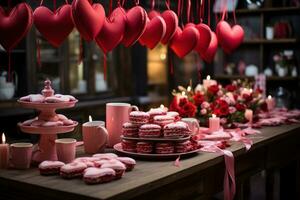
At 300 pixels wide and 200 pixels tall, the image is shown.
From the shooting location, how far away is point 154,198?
198 centimetres

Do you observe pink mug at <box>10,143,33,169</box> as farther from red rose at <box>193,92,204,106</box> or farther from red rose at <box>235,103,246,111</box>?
red rose at <box>235,103,246,111</box>

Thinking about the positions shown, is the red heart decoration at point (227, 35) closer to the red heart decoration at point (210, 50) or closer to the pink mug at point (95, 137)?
the red heart decoration at point (210, 50)

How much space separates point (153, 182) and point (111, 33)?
27.1 inches

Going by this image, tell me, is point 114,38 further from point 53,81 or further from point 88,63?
point 88,63

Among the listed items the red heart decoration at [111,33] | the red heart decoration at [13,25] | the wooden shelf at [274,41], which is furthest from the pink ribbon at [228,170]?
the wooden shelf at [274,41]

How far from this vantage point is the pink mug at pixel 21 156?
6.78ft

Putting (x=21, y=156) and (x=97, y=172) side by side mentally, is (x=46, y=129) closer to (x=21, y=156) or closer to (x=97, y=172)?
(x=21, y=156)

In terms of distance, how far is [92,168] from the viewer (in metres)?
1.90

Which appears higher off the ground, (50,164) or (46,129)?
(46,129)

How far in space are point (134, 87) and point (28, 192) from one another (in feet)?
13.7

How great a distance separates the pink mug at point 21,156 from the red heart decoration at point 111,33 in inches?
20.9

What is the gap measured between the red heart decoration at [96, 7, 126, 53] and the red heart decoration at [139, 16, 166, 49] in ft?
1.06

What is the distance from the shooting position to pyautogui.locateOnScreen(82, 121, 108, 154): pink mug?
234 centimetres

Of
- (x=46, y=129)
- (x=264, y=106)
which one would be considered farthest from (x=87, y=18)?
(x=264, y=106)
